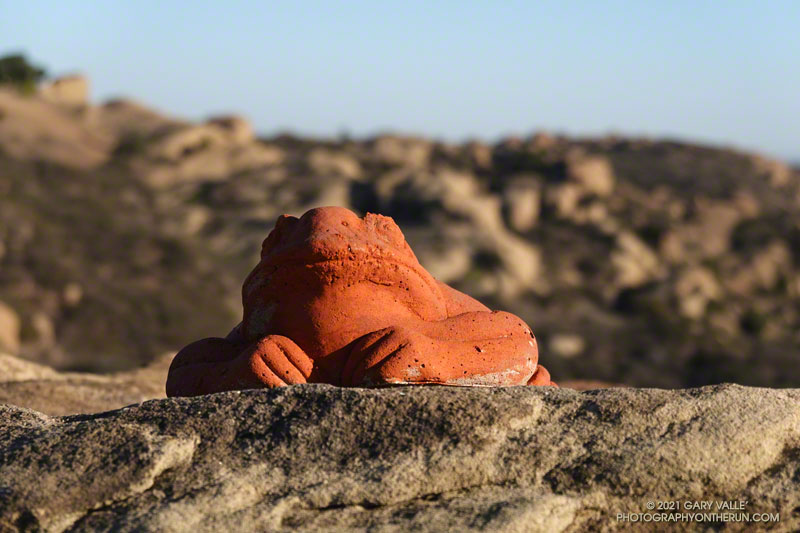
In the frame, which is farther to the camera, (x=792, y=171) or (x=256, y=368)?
(x=792, y=171)

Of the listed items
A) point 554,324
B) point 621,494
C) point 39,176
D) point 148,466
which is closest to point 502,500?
point 621,494

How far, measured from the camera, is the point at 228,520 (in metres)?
3.75

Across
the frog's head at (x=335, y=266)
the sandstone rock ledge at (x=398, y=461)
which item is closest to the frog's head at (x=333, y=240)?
the frog's head at (x=335, y=266)

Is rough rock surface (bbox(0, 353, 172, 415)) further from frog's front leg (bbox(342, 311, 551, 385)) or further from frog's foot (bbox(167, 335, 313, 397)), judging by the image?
frog's front leg (bbox(342, 311, 551, 385))

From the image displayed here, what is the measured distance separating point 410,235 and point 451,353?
87.7 feet

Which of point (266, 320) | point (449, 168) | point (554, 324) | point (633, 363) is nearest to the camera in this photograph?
point (266, 320)

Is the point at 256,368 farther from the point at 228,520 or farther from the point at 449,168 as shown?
the point at 449,168

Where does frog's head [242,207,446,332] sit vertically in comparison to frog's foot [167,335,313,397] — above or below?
above

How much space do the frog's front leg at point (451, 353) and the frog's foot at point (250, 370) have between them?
0.24 metres

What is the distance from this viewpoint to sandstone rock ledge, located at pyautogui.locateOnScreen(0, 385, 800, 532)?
3.84 m

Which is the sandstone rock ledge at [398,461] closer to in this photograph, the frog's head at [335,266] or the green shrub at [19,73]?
the frog's head at [335,266]

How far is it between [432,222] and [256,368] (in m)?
27.9

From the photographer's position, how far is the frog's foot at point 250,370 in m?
4.69

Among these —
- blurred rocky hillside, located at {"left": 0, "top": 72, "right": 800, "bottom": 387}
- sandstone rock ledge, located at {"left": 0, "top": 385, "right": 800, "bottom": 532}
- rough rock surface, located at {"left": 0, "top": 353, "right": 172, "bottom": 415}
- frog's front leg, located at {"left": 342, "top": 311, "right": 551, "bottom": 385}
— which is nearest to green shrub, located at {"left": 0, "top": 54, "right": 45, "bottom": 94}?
blurred rocky hillside, located at {"left": 0, "top": 72, "right": 800, "bottom": 387}
